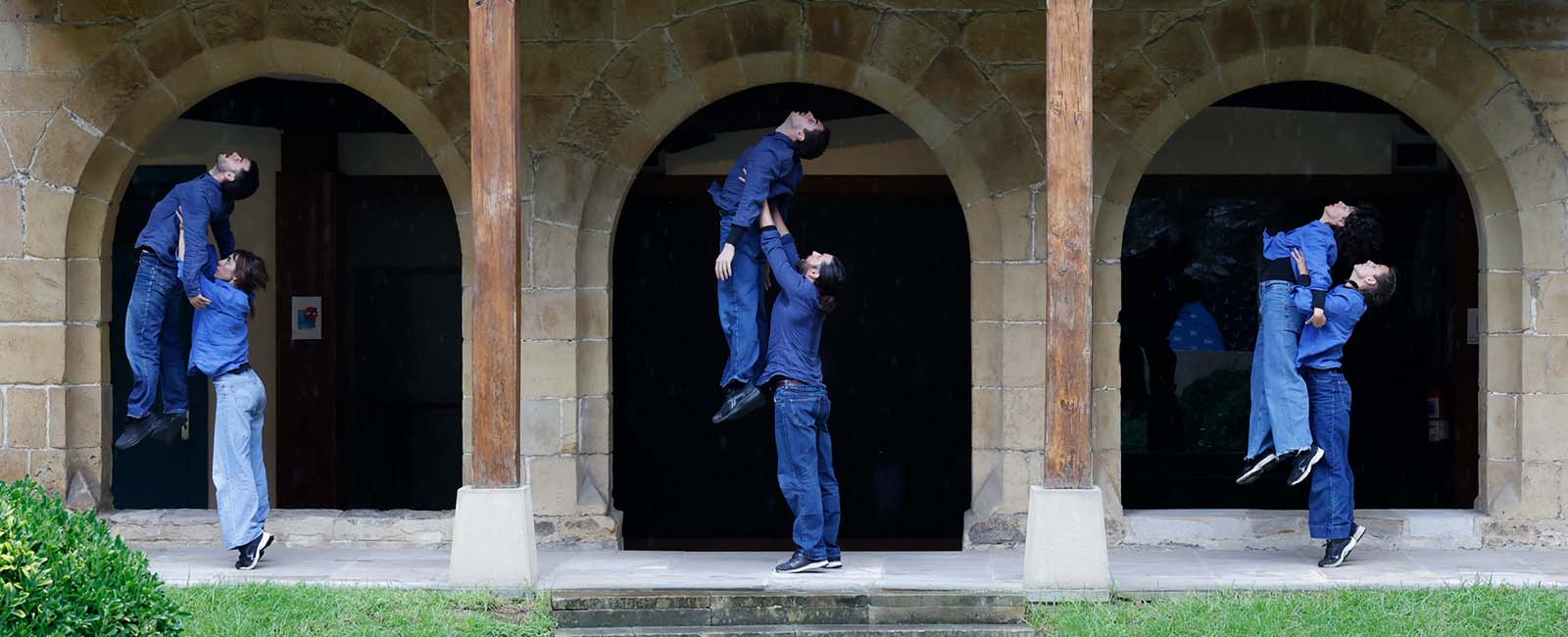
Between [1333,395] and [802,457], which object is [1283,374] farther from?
[802,457]

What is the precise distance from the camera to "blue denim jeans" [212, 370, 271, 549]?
8961 mm

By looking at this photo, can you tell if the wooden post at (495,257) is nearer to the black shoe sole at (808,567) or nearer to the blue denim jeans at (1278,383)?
the black shoe sole at (808,567)

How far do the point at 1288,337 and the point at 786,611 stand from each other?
9.44 ft

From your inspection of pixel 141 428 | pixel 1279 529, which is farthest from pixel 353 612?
pixel 1279 529

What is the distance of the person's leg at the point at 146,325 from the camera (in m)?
9.88

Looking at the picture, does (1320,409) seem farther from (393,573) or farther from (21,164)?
(21,164)

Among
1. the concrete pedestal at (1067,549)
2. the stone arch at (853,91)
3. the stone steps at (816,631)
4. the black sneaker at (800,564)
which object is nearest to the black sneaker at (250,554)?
the stone arch at (853,91)

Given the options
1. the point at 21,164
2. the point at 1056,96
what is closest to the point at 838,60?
the point at 1056,96

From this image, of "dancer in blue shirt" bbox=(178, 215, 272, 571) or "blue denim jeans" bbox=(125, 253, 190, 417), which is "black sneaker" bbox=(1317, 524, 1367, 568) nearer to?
"dancer in blue shirt" bbox=(178, 215, 272, 571)

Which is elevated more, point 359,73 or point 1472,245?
point 359,73

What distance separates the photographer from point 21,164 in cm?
1003

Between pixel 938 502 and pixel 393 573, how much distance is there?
14.6ft

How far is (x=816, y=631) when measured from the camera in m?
8.02

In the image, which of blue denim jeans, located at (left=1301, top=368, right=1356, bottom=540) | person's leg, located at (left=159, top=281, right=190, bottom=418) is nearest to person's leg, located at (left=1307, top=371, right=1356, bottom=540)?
blue denim jeans, located at (left=1301, top=368, right=1356, bottom=540)
